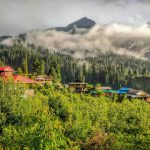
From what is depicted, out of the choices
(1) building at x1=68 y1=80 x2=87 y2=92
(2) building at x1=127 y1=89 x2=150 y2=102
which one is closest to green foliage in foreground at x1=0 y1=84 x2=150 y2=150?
(1) building at x1=68 y1=80 x2=87 y2=92

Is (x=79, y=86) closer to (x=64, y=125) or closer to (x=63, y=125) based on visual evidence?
(x=63, y=125)

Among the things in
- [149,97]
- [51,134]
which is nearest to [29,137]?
[51,134]

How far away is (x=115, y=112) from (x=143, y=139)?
3442cm

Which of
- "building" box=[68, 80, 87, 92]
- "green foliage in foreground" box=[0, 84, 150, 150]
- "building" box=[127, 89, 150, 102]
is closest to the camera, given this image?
"green foliage in foreground" box=[0, 84, 150, 150]

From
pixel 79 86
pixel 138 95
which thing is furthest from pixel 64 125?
pixel 79 86

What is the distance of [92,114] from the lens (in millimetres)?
60469

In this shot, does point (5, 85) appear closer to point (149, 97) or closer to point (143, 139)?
point (143, 139)

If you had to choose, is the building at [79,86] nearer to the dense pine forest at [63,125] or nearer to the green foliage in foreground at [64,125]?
the dense pine forest at [63,125]

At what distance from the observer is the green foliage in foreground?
31.3 meters

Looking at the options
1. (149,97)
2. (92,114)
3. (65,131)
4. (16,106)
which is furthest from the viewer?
(149,97)

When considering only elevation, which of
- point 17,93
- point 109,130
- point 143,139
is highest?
point 17,93

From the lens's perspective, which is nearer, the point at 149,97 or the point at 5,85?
the point at 5,85

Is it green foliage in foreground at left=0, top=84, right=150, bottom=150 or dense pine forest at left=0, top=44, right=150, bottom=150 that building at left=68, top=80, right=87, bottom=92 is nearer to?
dense pine forest at left=0, top=44, right=150, bottom=150

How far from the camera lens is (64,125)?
52.4 metres
